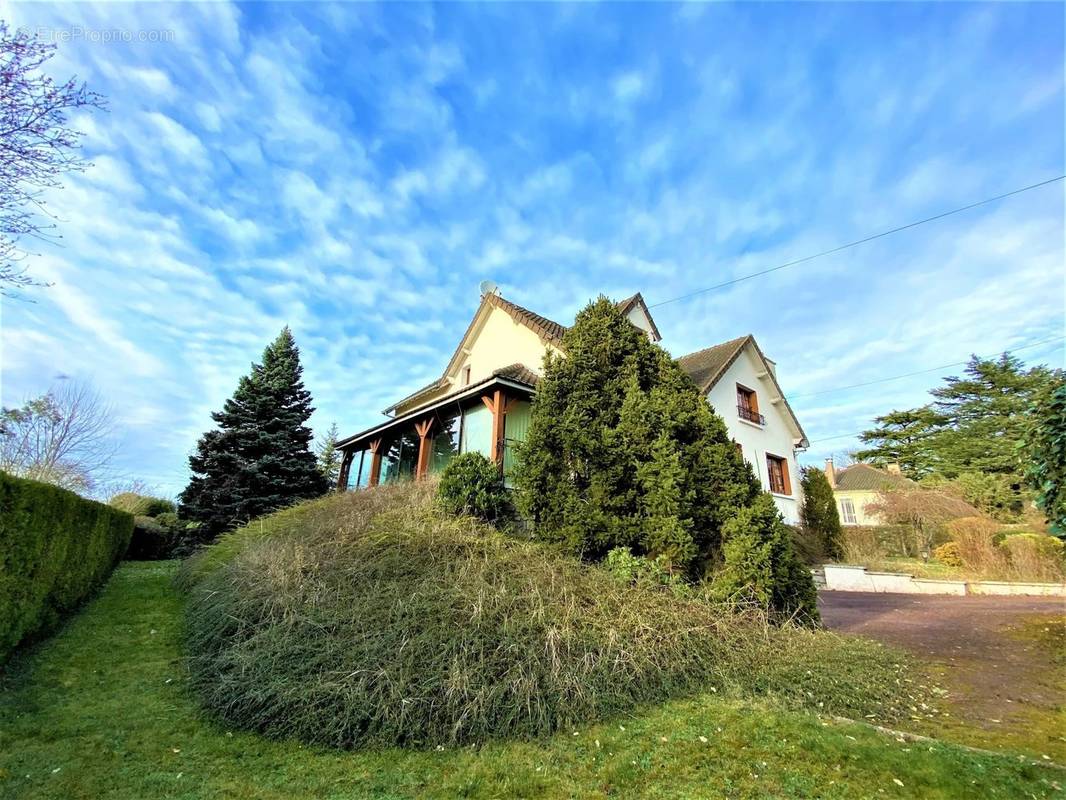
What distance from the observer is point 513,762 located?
3500mm

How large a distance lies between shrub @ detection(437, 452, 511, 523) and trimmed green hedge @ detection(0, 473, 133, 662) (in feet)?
16.0

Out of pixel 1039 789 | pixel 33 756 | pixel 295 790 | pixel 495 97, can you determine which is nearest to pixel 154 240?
pixel 495 97

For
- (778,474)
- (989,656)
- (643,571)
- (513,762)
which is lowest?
(513,762)

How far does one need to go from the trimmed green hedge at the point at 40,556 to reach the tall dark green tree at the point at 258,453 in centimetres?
706

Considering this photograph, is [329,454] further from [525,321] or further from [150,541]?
[525,321]

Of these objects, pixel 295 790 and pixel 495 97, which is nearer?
pixel 295 790

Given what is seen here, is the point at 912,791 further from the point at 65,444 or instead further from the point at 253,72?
the point at 65,444

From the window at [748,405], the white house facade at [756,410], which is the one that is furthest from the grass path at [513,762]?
the window at [748,405]

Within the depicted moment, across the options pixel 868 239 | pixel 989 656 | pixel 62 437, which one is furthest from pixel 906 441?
pixel 62 437

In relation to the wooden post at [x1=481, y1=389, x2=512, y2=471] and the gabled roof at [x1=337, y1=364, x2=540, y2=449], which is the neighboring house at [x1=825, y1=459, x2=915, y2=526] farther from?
the wooden post at [x1=481, y1=389, x2=512, y2=471]

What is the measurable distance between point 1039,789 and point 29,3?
1153cm

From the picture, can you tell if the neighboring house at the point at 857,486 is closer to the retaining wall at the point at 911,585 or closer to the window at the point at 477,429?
the retaining wall at the point at 911,585

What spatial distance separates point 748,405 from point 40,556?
1750 centimetres

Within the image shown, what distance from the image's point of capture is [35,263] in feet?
18.0
